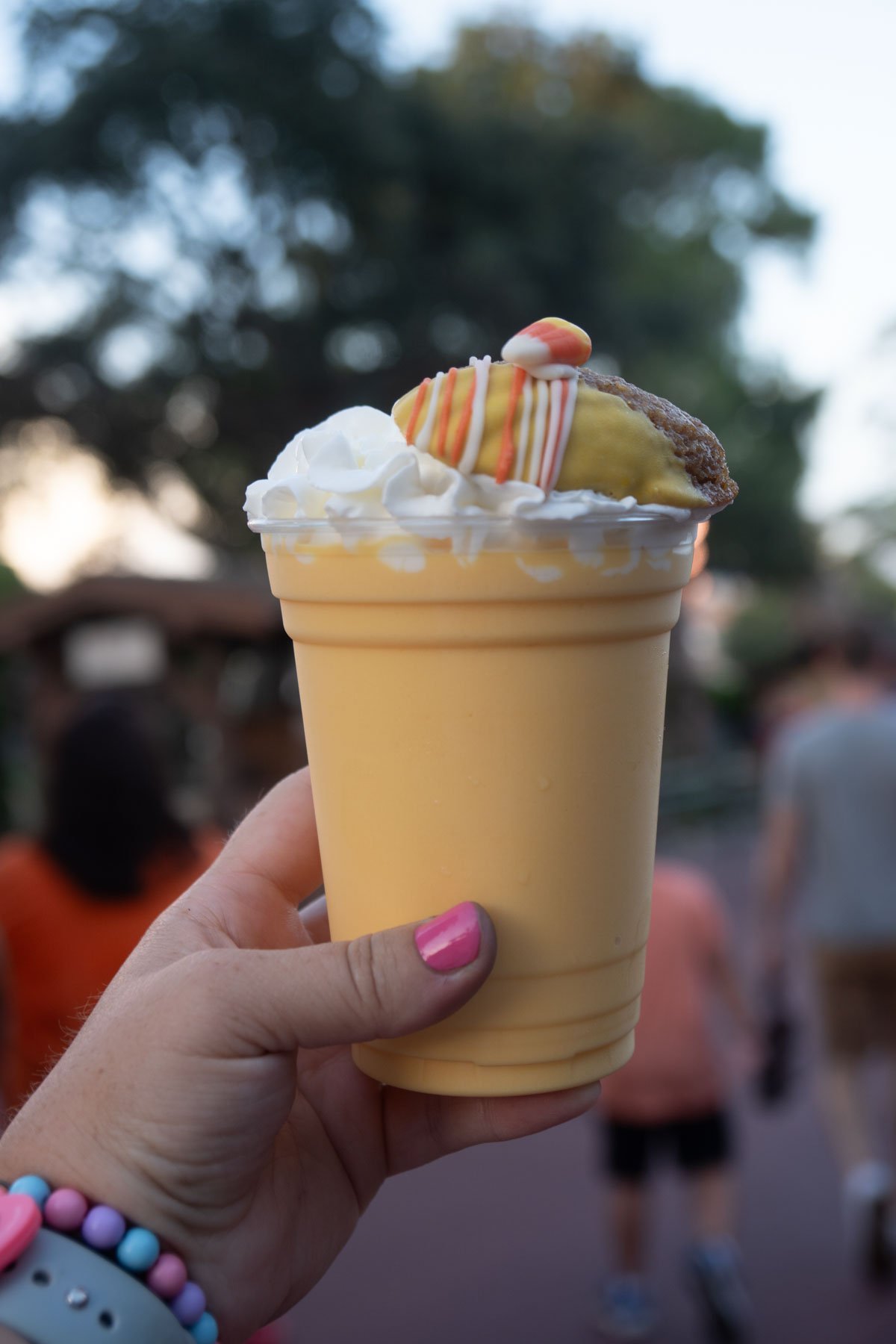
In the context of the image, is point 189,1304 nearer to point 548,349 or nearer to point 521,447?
point 521,447

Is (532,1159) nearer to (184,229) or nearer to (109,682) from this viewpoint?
(109,682)

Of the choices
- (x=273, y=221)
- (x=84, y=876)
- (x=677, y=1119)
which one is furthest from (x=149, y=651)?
(x=84, y=876)

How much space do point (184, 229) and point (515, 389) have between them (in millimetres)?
11343

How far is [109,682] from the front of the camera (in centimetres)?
995

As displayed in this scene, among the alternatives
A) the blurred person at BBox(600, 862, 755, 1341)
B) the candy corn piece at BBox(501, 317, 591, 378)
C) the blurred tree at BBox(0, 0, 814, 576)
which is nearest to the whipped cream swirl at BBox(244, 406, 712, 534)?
the candy corn piece at BBox(501, 317, 591, 378)

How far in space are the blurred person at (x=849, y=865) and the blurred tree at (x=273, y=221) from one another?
7.69 metres

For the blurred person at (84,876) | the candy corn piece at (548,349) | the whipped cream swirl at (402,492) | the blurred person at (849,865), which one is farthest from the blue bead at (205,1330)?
the blurred person at (849,865)

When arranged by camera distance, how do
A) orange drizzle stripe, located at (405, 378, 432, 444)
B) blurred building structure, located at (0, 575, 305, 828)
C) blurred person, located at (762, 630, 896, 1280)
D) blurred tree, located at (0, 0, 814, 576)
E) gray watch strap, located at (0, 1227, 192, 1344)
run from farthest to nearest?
1. blurred tree, located at (0, 0, 814, 576)
2. blurred building structure, located at (0, 575, 305, 828)
3. blurred person, located at (762, 630, 896, 1280)
4. orange drizzle stripe, located at (405, 378, 432, 444)
5. gray watch strap, located at (0, 1227, 192, 1344)

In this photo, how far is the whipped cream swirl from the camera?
115 centimetres

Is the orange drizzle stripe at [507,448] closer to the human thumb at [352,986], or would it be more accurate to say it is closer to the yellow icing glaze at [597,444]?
the yellow icing glaze at [597,444]

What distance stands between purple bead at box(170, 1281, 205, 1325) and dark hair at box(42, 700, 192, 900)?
167cm

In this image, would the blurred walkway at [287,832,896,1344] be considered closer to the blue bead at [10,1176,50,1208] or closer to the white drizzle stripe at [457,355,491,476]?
the blue bead at [10,1176,50,1208]

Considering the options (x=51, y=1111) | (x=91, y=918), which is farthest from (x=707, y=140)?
(x=51, y=1111)

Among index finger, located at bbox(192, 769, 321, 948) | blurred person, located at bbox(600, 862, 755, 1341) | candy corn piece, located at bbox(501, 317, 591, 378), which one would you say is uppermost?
candy corn piece, located at bbox(501, 317, 591, 378)
